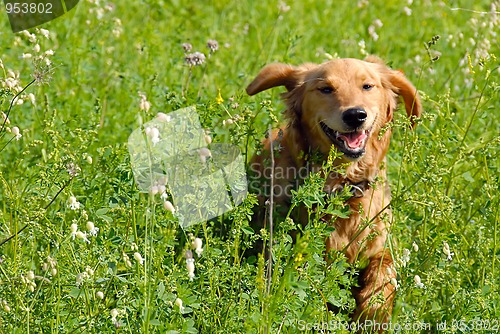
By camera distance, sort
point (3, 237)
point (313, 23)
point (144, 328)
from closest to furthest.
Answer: point (144, 328), point (3, 237), point (313, 23)

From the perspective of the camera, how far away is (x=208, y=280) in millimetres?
3623

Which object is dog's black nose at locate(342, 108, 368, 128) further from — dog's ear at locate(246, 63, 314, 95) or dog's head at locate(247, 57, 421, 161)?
dog's ear at locate(246, 63, 314, 95)

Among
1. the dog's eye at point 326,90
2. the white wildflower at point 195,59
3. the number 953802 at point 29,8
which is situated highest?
the white wildflower at point 195,59

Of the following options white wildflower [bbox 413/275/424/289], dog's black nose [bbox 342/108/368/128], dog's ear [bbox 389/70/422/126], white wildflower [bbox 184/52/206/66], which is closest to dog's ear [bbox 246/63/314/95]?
white wildflower [bbox 184/52/206/66]

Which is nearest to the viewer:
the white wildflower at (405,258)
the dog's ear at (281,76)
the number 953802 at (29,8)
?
the white wildflower at (405,258)

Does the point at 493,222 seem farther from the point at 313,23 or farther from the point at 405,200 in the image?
the point at 313,23

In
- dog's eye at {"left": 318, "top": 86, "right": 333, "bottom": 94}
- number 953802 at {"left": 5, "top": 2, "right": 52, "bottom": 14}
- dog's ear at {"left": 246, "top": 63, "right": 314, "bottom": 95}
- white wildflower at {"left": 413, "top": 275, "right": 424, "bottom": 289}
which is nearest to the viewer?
white wildflower at {"left": 413, "top": 275, "right": 424, "bottom": 289}

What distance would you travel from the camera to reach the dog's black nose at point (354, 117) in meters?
4.37

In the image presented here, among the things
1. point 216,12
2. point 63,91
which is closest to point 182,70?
point 63,91

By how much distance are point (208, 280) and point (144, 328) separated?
26.7 inches

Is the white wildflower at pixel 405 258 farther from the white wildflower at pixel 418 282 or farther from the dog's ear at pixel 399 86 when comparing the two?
the dog's ear at pixel 399 86

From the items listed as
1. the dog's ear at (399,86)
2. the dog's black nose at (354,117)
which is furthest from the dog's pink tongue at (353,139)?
the dog's ear at (399,86)

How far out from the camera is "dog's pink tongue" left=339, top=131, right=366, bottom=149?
450cm

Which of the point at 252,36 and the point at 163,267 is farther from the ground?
the point at 163,267
